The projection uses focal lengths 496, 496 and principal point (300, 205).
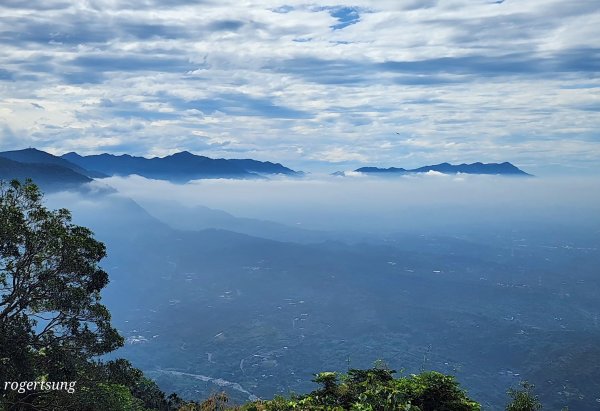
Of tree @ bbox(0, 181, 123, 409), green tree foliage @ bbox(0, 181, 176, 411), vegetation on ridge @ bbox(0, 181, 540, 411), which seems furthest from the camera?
tree @ bbox(0, 181, 123, 409)

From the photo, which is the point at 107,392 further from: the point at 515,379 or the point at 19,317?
the point at 515,379

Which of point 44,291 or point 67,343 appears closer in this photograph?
point 44,291

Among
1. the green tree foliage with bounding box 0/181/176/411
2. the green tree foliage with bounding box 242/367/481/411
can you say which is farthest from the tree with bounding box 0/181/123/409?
the green tree foliage with bounding box 242/367/481/411

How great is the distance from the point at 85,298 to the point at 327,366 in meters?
155

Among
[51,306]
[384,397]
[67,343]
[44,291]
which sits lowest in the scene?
[67,343]

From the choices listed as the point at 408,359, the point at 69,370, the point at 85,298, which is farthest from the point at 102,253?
the point at 408,359

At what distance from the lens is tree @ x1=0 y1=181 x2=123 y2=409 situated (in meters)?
21.6

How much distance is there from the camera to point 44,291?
2309 centimetres

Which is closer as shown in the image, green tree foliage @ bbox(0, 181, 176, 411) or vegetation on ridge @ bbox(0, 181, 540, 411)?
vegetation on ridge @ bbox(0, 181, 540, 411)

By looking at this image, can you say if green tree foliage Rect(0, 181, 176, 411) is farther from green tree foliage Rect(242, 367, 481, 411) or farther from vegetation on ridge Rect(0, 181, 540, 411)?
green tree foliage Rect(242, 367, 481, 411)

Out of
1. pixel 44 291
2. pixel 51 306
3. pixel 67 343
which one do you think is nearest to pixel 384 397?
pixel 67 343

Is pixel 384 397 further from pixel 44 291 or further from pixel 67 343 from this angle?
pixel 44 291

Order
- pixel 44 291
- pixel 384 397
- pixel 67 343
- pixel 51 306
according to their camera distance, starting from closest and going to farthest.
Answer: pixel 384 397 → pixel 44 291 → pixel 51 306 → pixel 67 343

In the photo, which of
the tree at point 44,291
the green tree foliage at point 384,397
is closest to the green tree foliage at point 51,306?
the tree at point 44,291
